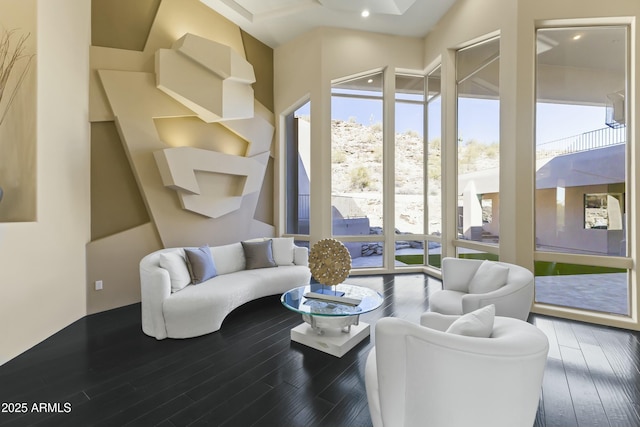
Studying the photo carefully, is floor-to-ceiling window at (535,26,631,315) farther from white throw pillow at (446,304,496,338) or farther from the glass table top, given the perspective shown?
white throw pillow at (446,304,496,338)

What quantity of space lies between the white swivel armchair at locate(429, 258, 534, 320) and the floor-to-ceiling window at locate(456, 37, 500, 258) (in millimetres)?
1096

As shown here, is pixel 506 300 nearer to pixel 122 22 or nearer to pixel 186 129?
pixel 186 129

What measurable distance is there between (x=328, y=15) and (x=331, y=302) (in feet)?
A: 15.3

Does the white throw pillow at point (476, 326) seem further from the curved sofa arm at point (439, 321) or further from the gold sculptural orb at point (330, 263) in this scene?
the gold sculptural orb at point (330, 263)

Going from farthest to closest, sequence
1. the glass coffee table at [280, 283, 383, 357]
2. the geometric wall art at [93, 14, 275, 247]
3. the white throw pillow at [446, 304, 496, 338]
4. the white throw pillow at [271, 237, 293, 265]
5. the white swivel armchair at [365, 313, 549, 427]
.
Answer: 1. the white throw pillow at [271, 237, 293, 265]
2. the geometric wall art at [93, 14, 275, 247]
3. the glass coffee table at [280, 283, 383, 357]
4. the white throw pillow at [446, 304, 496, 338]
5. the white swivel armchair at [365, 313, 549, 427]

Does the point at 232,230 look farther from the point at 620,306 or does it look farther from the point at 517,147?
the point at 620,306

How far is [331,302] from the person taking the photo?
2.85 m

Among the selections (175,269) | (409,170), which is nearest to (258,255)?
(175,269)

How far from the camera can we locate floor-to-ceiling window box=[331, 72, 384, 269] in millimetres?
5352

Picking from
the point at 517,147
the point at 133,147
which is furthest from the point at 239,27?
the point at 517,147

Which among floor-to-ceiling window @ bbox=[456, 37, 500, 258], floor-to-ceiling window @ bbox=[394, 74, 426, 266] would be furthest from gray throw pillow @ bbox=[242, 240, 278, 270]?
floor-to-ceiling window @ bbox=[456, 37, 500, 258]

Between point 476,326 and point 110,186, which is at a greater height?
point 110,186

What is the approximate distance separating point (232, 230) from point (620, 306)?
5320 mm

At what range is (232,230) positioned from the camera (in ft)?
15.9
